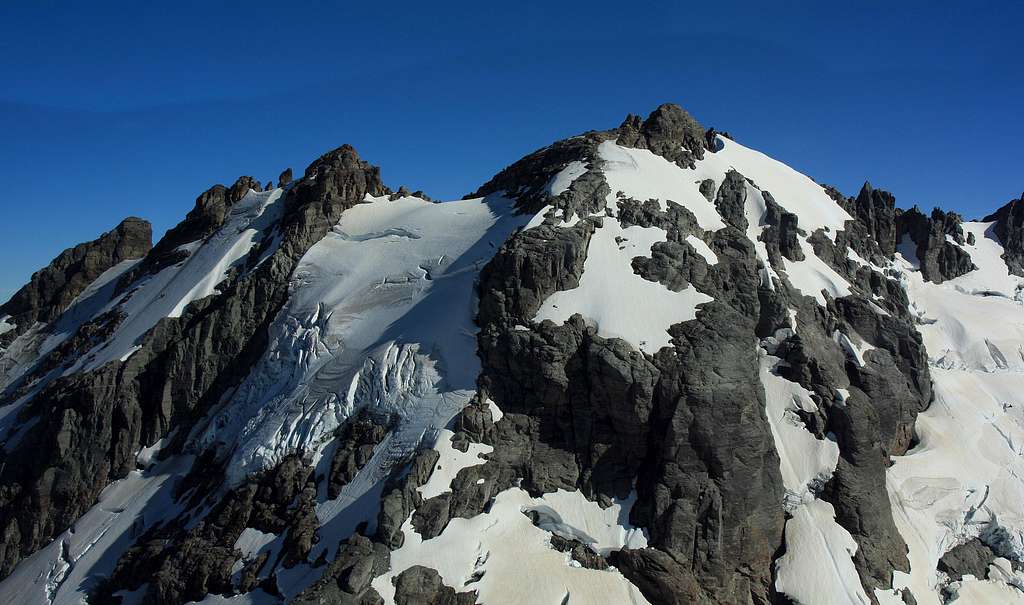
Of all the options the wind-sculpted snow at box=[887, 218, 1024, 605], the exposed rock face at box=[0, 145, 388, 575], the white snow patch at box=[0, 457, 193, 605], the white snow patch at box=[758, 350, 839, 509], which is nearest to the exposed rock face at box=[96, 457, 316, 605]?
the white snow patch at box=[0, 457, 193, 605]

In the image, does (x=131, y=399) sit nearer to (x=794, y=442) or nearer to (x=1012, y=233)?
(x=794, y=442)

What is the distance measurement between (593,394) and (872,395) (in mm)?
19546

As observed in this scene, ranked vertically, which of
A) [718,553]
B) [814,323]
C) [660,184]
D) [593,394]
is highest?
[660,184]

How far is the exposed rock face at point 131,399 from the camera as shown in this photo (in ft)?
130

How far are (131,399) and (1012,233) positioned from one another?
85932 mm

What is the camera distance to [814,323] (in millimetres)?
44656

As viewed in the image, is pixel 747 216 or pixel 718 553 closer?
pixel 718 553

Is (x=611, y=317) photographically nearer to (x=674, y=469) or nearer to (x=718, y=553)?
(x=674, y=469)

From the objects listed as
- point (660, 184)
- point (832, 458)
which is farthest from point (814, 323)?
point (660, 184)

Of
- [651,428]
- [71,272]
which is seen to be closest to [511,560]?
[651,428]

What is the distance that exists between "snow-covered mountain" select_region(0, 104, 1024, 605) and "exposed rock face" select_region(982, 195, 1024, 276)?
19808 millimetres

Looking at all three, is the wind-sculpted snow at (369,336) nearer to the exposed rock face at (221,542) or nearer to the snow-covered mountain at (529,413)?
the snow-covered mountain at (529,413)

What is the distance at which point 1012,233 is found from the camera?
2803 inches

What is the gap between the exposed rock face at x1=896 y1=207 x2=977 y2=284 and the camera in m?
64.7
